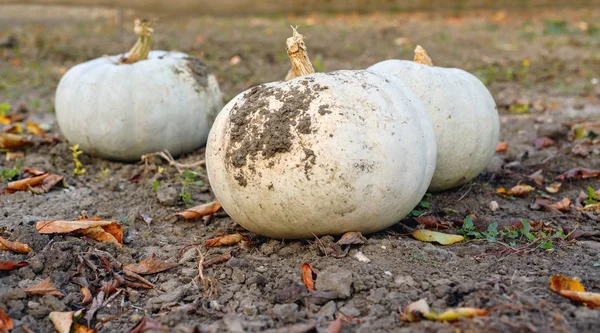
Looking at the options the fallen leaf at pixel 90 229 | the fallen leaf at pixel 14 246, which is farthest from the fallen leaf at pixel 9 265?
the fallen leaf at pixel 90 229

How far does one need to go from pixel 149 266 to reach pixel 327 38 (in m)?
7.20

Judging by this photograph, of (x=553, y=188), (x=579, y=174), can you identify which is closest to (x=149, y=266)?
(x=553, y=188)

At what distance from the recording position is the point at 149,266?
3.07 metres

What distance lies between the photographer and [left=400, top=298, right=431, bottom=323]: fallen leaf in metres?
2.43

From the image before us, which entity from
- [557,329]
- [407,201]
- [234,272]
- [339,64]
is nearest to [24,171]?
[234,272]

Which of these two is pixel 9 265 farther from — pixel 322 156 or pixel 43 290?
pixel 322 156

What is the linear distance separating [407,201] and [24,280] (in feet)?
5.79

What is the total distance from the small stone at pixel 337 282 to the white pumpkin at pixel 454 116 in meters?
1.29

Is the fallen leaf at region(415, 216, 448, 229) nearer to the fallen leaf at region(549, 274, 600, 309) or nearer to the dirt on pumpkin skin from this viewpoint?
the dirt on pumpkin skin

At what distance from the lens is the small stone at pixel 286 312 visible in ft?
8.28

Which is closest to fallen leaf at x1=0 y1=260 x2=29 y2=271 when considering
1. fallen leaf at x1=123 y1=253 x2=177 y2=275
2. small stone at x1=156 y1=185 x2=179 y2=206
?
fallen leaf at x1=123 y1=253 x2=177 y2=275

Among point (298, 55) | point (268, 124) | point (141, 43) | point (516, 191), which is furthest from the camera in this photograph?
point (141, 43)

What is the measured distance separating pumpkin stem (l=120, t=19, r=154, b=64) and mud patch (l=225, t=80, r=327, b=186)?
1973mm

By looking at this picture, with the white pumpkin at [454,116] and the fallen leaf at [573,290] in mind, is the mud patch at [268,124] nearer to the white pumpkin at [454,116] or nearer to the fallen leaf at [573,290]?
the white pumpkin at [454,116]
